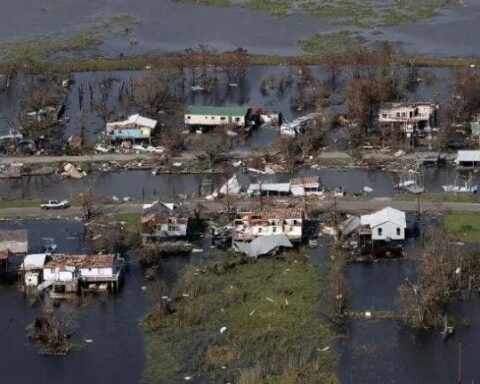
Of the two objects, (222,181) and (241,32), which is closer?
(222,181)

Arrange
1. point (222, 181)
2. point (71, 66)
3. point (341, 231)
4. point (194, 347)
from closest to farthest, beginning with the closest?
point (194, 347), point (341, 231), point (222, 181), point (71, 66)

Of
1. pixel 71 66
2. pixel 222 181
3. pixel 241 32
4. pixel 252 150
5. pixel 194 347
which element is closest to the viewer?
pixel 194 347

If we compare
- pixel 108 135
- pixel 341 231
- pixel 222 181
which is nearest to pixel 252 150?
pixel 222 181

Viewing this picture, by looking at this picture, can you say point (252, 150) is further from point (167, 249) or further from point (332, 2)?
point (332, 2)

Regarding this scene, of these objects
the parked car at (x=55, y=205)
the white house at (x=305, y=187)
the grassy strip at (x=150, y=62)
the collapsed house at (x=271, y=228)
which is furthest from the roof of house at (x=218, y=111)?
the collapsed house at (x=271, y=228)

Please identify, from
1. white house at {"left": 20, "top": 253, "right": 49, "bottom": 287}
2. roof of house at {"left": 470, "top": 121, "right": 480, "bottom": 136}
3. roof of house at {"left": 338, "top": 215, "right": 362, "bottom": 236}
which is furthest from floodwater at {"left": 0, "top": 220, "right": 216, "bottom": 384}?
roof of house at {"left": 470, "top": 121, "right": 480, "bottom": 136}

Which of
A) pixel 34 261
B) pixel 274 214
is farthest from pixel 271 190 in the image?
pixel 34 261

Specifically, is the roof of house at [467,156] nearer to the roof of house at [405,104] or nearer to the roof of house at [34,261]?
the roof of house at [405,104]
